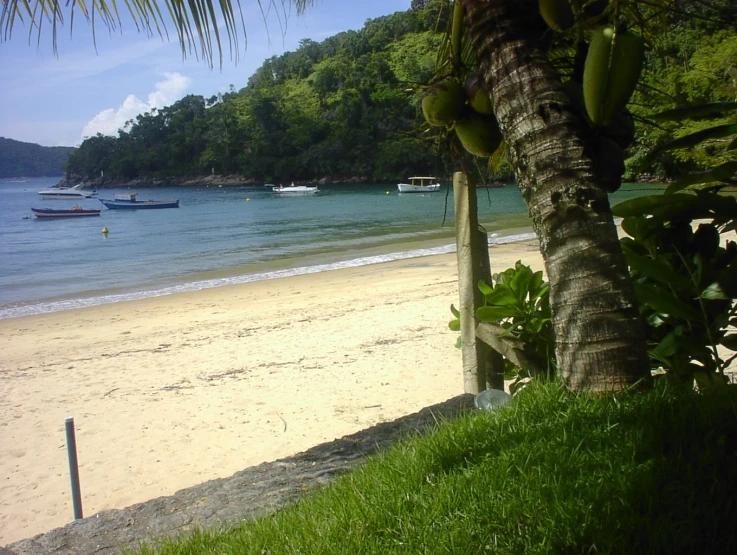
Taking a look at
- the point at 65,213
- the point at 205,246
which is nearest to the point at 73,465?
the point at 205,246

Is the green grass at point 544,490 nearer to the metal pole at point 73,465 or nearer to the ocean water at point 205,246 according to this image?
the metal pole at point 73,465

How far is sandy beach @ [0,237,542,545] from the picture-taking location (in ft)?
19.5

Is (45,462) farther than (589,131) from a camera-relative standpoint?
Yes

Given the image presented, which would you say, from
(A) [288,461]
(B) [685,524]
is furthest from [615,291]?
(A) [288,461]

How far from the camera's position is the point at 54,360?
11.0 m

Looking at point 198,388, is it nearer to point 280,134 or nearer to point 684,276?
point 684,276

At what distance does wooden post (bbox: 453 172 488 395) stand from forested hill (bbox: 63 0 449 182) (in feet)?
158

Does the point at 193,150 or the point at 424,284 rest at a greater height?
the point at 193,150

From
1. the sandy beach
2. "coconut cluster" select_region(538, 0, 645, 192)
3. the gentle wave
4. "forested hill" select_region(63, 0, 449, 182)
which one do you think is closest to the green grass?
"coconut cluster" select_region(538, 0, 645, 192)

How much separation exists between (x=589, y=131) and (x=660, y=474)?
98cm

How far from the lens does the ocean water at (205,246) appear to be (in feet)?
70.3

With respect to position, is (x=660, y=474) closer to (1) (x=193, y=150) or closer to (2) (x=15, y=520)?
(2) (x=15, y=520)

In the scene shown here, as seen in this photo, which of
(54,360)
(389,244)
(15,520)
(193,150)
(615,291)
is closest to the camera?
(615,291)

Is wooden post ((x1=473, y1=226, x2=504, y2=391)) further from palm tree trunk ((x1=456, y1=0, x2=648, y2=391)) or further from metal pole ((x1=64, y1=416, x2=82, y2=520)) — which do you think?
metal pole ((x1=64, y1=416, x2=82, y2=520))
